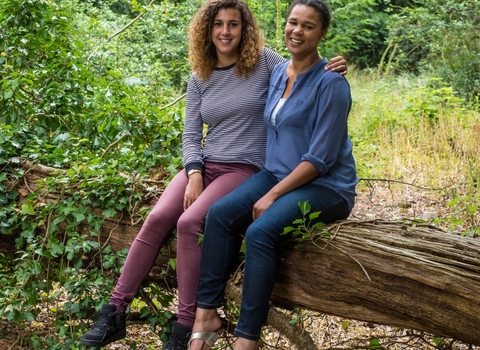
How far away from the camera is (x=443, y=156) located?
6949 mm

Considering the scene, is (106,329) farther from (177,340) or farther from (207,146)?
(207,146)

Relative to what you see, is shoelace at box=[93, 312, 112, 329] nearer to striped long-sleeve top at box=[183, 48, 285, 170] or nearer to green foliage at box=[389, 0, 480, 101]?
striped long-sleeve top at box=[183, 48, 285, 170]

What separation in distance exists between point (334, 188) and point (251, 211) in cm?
41

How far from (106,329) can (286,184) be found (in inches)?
47.0

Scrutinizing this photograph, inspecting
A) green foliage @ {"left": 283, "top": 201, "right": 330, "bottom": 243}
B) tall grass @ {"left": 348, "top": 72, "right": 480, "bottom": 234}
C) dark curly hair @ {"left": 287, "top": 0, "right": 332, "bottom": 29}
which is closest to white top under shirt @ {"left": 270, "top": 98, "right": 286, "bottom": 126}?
dark curly hair @ {"left": 287, "top": 0, "right": 332, "bottom": 29}

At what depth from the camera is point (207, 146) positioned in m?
Result: 3.55

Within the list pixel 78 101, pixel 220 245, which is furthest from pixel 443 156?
pixel 220 245

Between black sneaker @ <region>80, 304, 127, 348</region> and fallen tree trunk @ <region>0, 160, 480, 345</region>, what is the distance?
83cm

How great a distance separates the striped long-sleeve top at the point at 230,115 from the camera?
3.43 metres

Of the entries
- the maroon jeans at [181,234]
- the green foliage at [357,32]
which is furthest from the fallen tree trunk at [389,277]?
the green foliage at [357,32]

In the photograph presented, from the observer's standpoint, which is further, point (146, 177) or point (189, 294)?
point (146, 177)

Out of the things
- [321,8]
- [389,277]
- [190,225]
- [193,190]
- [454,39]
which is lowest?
[389,277]

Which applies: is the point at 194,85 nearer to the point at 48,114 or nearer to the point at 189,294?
the point at 189,294

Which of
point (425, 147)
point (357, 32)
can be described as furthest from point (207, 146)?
point (357, 32)
